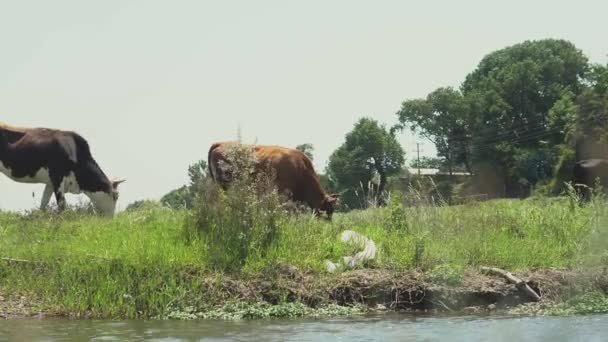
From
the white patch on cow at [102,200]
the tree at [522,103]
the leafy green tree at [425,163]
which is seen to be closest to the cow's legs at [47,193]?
the white patch on cow at [102,200]

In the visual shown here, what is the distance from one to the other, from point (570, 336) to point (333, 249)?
18.4ft

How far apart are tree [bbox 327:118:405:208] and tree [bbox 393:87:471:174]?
334 cm

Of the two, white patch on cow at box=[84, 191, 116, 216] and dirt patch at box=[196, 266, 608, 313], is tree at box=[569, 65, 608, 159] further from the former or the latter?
dirt patch at box=[196, 266, 608, 313]

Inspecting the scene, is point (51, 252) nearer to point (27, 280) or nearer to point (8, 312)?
point (27, 280)

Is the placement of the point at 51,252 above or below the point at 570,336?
above

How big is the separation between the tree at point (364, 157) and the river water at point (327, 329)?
69152 millimetres

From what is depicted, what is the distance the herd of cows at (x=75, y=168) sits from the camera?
19.8 meters

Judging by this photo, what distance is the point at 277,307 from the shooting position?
502 inches

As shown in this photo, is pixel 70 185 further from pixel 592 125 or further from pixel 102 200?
pixel 592 125

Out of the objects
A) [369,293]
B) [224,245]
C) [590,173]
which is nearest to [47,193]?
[224,245]

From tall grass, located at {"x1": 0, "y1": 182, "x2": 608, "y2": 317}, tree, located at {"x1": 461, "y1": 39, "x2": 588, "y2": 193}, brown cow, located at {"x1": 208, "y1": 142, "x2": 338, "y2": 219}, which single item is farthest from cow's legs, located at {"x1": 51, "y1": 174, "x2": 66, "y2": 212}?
tree, located at {"x1": 461, "y1": 39, "x2": 588, "y2": 193}

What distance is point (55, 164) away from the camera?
20016 millimetres

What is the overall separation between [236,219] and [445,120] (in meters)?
69.7

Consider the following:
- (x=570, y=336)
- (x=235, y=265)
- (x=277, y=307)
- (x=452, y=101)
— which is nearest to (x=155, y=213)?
(x=235, y=265)
